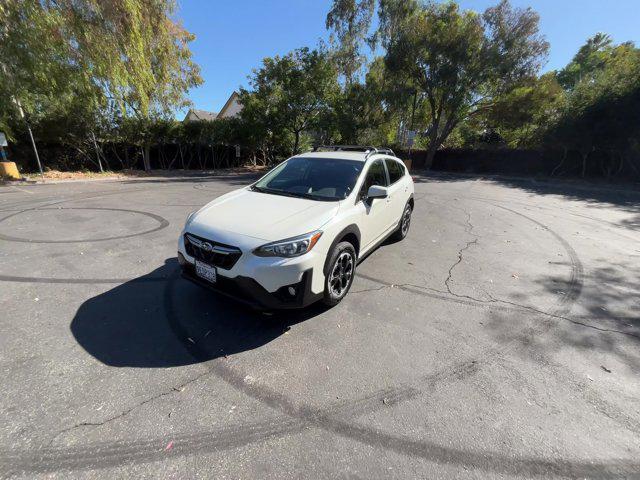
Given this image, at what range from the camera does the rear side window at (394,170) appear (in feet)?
16.9

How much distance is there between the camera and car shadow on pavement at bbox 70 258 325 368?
268cm

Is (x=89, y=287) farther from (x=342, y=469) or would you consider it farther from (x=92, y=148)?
(x=92, y=148)

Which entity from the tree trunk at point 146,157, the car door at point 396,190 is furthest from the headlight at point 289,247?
the tree trunk at point 146,157

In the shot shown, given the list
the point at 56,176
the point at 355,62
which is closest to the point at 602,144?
the point at 355,62

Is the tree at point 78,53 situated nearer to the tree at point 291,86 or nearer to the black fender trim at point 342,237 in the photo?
the tree at point 291,86

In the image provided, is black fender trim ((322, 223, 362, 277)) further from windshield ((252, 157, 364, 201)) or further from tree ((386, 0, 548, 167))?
tree ((386, 0, 548, 167))

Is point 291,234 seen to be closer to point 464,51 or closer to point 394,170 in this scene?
point 394,170

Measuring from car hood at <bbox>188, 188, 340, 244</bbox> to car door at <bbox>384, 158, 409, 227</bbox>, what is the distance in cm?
174

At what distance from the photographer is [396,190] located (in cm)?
505

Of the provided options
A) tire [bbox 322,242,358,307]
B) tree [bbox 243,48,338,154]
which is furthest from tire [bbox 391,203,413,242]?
tree [bbox 243,48,338,154]

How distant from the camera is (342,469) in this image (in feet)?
5.92

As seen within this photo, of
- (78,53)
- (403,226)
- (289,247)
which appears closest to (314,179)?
(289,247)

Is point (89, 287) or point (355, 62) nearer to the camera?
point (89, 287)

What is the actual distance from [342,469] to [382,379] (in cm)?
83
